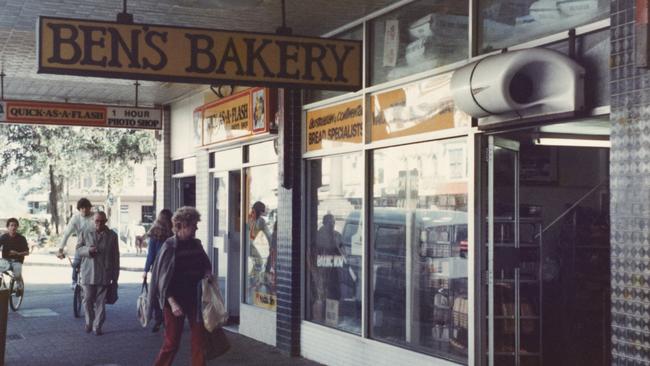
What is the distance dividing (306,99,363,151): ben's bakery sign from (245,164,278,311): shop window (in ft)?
4.38

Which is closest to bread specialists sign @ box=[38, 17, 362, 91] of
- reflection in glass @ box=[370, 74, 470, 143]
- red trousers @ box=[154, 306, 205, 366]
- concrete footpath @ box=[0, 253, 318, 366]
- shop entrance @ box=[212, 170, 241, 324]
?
reflection in glass @ box=[370, 74, 470, 143]

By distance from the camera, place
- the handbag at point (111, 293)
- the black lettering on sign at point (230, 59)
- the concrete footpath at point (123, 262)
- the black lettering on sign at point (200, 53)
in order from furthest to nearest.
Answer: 1. the concrete footpath at point (123, 262)
2. the handbag at point (111, 293)
3. the black lettering on sign at point (230, 59)
4. the black lettering on sign at point (200, 53)

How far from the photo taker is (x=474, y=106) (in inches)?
255

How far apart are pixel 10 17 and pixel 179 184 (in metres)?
8.07

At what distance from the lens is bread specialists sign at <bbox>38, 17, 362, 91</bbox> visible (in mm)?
6285

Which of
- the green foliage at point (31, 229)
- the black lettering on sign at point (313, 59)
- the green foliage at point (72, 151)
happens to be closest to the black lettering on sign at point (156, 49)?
the black lettering on sign at point (313, 59)

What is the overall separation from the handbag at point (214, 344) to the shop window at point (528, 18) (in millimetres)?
3349

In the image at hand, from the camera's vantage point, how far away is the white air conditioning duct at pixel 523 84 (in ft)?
19.1

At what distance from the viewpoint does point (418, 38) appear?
805 cm

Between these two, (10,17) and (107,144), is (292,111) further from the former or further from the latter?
(107,144)

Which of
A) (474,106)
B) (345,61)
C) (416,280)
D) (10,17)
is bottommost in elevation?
(416,280)

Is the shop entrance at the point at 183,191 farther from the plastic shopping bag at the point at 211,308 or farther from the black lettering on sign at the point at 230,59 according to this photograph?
the black lettering on sign at the point at 230,59

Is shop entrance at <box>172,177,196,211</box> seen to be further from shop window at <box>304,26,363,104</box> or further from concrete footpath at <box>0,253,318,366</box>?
shop window at <box>304,26,363,104</box>

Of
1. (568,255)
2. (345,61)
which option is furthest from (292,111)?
(568,255)
